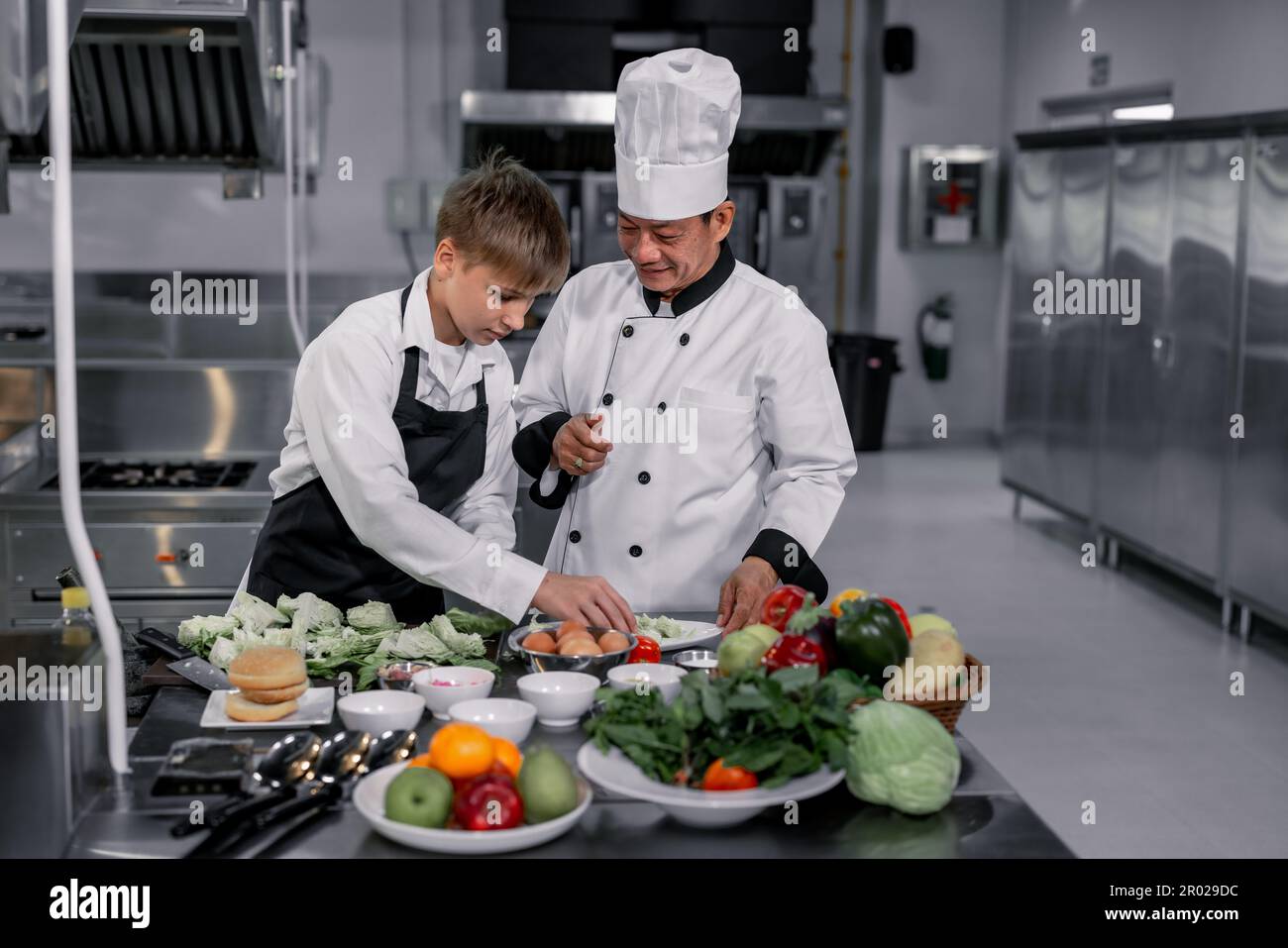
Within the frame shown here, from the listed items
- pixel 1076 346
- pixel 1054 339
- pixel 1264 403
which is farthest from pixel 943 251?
pixel 1264 403

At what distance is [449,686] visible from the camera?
71.5 inches

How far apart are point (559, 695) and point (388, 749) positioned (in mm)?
233

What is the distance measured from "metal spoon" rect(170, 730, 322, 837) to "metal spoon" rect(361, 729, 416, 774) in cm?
7

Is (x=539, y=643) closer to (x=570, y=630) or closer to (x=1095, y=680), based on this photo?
(x=570, y=630)

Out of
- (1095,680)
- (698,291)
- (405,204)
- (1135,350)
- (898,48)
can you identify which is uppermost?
(898,48)

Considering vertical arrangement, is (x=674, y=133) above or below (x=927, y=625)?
above

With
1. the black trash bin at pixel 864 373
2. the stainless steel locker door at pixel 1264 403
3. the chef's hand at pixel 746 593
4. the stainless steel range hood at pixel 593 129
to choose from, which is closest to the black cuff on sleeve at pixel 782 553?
the chef's hand at pixel 746 593

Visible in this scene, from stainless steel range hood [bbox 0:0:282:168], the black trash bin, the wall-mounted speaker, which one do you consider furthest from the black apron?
the wall-mounted speaker

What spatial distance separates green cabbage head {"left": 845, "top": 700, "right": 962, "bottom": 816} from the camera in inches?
60.6

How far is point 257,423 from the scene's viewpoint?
14.1ft

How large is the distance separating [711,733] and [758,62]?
6.74 metres

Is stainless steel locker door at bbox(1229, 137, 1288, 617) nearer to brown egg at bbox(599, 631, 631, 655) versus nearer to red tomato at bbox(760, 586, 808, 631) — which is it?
red tomato at bbox(760, 586, 808, 631)

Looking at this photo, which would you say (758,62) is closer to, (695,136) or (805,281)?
(805,281)
